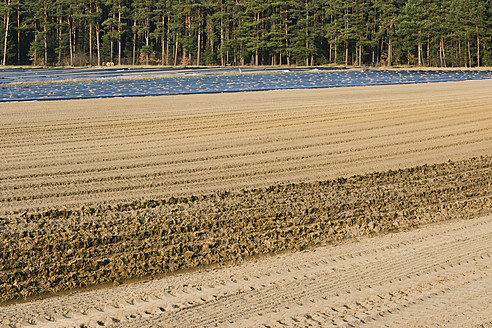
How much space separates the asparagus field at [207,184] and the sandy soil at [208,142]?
46 millimetres

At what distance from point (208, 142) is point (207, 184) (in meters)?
4.33

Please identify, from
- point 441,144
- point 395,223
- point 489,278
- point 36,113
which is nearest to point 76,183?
point 395,223

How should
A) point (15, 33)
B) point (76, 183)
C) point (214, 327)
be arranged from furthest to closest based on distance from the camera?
point (15, 33) → point (76, 183) → point (214, 327)

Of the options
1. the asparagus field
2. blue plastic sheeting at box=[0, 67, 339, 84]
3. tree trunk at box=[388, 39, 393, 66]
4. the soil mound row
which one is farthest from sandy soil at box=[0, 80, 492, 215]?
tree trunk at box=[388, 39, 393, 66]

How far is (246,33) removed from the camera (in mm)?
82875

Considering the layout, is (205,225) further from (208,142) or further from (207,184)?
(208,142)

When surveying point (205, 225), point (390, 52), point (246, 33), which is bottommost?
point (205, 225)

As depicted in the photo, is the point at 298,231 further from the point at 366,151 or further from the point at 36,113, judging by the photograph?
the point at 36,113

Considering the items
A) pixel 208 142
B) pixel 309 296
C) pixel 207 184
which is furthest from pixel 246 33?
pixel 309 296

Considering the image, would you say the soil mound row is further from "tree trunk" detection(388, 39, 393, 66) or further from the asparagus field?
"tree trunk" detection(388, 39, 393, 66)

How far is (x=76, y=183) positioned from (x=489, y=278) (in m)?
6.56

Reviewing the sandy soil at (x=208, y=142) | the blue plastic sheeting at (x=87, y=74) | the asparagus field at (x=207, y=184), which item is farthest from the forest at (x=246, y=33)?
the asparagus field at (x=207, y=184)

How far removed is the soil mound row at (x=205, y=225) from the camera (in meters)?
6.49

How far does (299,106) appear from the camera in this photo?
21891mm
